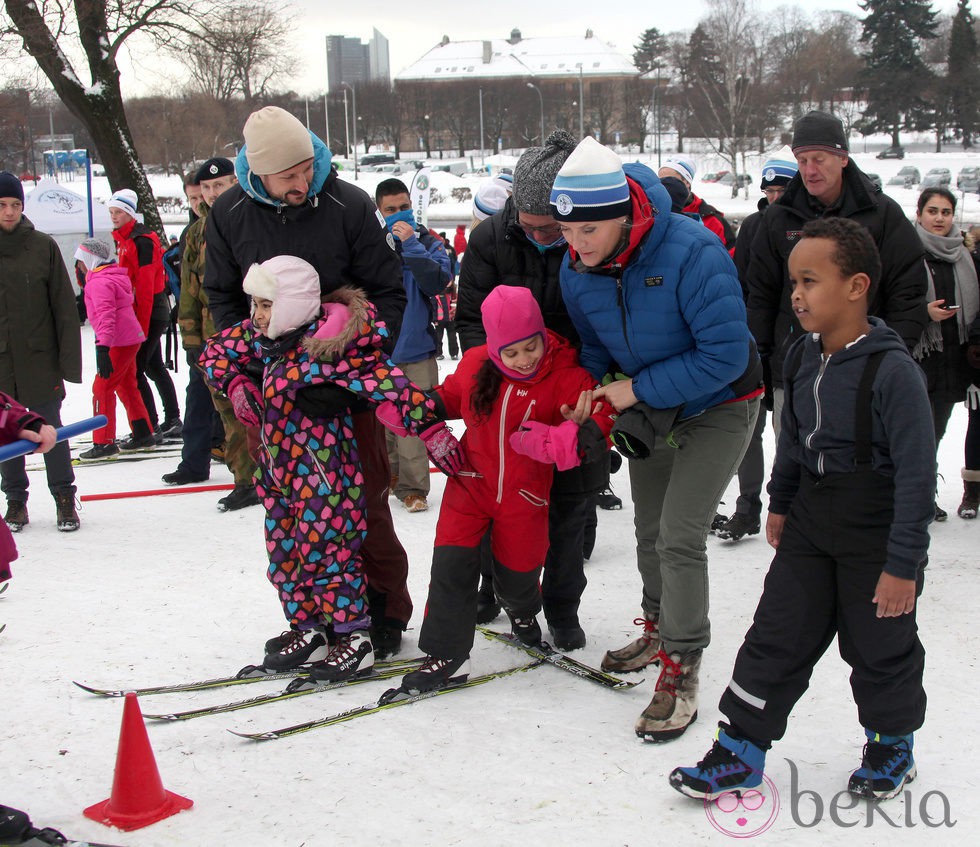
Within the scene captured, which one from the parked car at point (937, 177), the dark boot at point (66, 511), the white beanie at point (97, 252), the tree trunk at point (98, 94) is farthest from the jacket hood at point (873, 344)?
the parked car at point (937, 177)

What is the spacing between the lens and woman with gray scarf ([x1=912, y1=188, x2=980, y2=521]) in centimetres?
552

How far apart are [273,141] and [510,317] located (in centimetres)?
106

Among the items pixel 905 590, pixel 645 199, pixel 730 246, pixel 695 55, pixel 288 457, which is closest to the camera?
pixel 905 590

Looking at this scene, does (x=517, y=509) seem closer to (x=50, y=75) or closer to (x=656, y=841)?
(x=656, y=841)

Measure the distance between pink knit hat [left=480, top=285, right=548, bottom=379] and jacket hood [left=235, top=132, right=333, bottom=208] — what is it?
0.85 m

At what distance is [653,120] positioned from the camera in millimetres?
80438

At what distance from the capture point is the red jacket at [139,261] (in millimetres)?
8242

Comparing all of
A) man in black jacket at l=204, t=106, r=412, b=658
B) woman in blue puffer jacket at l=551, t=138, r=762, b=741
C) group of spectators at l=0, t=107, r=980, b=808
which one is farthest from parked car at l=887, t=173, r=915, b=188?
woman in blue puffer jacket at l=551, t=138, r=762, b=741

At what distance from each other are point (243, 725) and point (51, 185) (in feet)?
53.3

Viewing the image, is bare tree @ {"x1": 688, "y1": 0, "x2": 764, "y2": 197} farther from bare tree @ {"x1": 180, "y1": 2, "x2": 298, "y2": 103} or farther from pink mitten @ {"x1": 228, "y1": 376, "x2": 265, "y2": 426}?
pink mitten @ {"x1": 228, "y1": 376, "x2": 265, "y2": 426}

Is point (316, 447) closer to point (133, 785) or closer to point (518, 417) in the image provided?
point (518, 417)

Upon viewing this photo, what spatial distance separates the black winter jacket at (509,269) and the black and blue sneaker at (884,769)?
1.81m

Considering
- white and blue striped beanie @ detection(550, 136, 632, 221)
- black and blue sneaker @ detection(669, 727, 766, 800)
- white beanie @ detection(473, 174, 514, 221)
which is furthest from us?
white beanie @ detection(473, 174, 514, 221)

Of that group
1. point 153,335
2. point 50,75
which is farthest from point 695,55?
point 153,335
